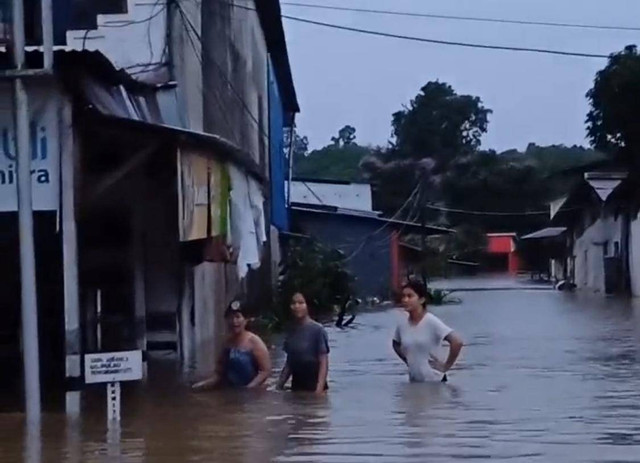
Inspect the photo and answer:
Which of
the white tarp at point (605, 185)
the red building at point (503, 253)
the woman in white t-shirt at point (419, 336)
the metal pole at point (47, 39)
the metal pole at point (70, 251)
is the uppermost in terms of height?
the metal pole at point (47, 39)

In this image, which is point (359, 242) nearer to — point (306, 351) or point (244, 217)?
point (244, 217)

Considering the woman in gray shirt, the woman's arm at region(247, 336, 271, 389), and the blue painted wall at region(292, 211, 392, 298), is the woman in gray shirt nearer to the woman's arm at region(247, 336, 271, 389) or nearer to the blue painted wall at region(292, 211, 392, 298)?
the woman's arm at region(247, 336, 271, 389)

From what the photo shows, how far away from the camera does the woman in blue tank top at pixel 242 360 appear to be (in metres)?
14.7

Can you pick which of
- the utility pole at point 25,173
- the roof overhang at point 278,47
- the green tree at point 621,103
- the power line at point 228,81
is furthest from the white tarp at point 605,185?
the utility pole at point 25,173

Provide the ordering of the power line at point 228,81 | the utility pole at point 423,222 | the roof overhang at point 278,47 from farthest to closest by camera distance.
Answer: the utility pole at point 423,222
the roof overhang at point 278,47
the power line at point 228,81

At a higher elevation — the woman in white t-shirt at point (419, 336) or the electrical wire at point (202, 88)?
the electrical wire at point (202, 88)

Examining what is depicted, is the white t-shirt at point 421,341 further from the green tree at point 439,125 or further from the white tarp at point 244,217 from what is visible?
the green tree at point 439,125

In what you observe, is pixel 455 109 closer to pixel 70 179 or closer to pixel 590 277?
pixel 590 277

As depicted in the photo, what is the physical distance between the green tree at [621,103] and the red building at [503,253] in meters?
40.7

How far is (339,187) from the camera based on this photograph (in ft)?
195

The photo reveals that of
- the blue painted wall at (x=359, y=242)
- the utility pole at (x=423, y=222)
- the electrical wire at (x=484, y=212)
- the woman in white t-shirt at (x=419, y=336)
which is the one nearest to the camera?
the woman in white t-shirt at (x=419, y=336)

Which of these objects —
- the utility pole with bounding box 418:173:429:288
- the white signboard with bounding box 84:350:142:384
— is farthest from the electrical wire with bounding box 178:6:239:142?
the utility pole with bounding box 418:173:429:288

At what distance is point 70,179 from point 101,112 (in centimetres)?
65

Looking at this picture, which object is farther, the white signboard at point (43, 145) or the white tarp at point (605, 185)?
the white tarp at point (605, 185)
